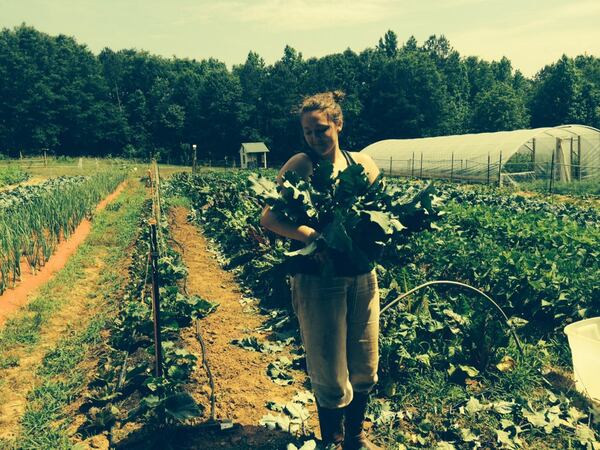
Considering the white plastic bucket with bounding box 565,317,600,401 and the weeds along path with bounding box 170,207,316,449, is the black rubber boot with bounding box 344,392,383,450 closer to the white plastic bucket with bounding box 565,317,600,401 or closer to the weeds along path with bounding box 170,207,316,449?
the weeds along path with bounding box 170,207,316,449

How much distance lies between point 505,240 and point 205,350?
5.68 m

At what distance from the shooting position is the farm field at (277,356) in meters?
3.44

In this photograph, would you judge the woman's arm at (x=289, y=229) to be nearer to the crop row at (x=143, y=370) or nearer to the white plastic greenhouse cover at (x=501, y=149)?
the crop row at (x=143, y=370)

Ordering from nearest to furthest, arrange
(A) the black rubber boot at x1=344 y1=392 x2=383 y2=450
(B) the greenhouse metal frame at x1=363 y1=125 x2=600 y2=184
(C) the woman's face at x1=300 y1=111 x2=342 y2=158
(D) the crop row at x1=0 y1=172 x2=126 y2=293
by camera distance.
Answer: (C) the woman's face at x1=300 y1=111 x2=342 y2=158
(A) the black rubber boot at x1=344 y1=392 x2=383 y2=450
(D) the crop row at x1=0 y1=172 x2=126 y2=293
(B) the greenhouse metal frame at x1=363 y1=125 x2=600 y2=184

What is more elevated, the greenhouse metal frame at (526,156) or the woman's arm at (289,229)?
the greenhouse metal frame at (526,156)

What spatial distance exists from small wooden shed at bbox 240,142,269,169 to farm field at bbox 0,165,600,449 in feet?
130

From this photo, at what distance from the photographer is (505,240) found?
8.09 meters

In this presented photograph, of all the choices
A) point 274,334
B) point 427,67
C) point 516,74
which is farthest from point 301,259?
point 516,74

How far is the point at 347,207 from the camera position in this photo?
2572 millimetres

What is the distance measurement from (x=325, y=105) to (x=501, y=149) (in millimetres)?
22501

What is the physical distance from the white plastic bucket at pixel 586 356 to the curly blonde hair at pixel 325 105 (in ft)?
7.97

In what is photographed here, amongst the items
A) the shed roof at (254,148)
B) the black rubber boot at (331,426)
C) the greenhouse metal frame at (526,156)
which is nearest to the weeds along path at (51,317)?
the black rubber boot at (331,426)

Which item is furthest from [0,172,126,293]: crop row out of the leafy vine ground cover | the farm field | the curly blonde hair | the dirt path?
the curly blonde hair

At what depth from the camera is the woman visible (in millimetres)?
2650
